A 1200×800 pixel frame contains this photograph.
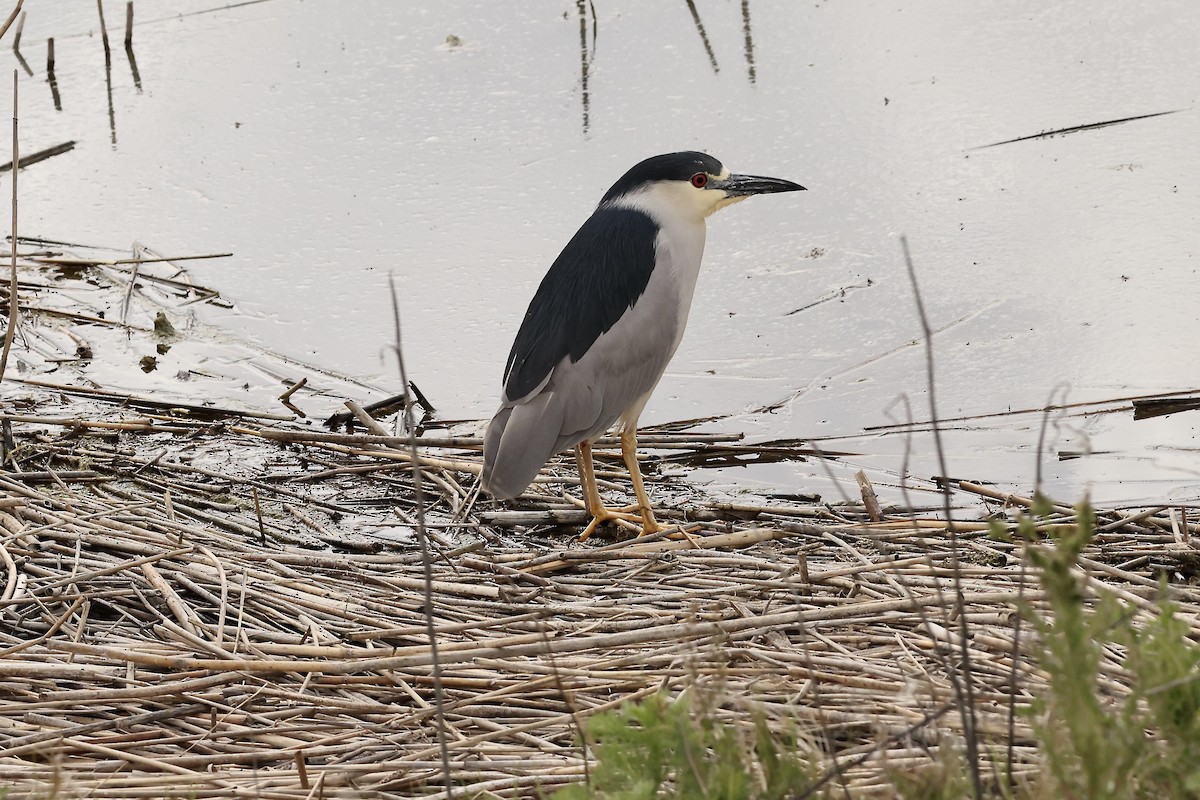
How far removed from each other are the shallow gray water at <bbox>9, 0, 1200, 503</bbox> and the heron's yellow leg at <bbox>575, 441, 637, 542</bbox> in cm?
48

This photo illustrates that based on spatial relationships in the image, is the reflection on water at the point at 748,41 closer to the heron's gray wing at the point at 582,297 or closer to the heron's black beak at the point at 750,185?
the heron's black beak at the point at 750,185

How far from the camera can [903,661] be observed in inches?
110

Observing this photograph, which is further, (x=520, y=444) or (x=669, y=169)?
(x=669, y=169)

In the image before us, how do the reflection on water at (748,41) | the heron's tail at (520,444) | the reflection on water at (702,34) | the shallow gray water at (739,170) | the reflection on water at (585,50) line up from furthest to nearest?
the reflection on water at (702,34)
the reflection on water at (748,41)
the reflection on water at (585,50)
the shallow gray water at (739,170)
the heron's tail at (520,444)

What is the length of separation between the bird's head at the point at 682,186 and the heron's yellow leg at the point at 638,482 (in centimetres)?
Result: 73

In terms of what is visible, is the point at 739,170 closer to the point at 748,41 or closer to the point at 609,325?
the point at 748,41

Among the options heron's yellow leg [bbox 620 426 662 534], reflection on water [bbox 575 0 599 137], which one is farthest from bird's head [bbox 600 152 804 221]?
reflection on water [bbox 575 0 599 137]

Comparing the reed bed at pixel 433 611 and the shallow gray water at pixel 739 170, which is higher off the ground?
the shallow gray water at pixel 739 170

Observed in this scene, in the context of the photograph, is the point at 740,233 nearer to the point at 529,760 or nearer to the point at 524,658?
the point at 524,658

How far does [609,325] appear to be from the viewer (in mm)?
4297

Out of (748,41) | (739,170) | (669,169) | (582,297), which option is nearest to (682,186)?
(669,169)

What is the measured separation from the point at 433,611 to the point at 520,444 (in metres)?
0.84

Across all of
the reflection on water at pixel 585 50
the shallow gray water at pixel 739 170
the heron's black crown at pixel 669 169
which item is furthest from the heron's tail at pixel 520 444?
the reflection on water at pixel 585 50

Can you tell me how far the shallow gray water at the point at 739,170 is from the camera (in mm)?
4945
